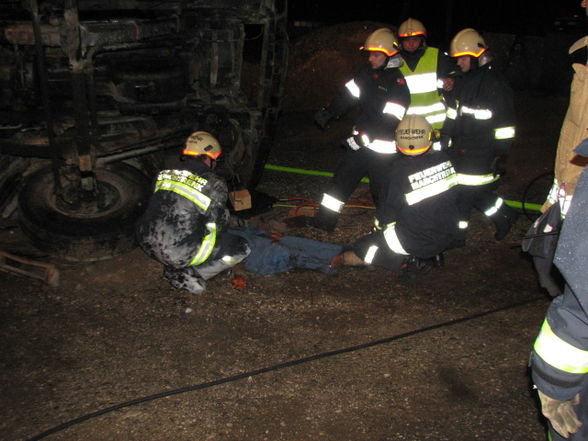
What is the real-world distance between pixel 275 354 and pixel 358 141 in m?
2.40

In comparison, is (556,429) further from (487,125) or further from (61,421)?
(487,125)

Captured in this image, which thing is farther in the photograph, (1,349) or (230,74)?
(230,74)

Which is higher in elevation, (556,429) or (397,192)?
(556,429)

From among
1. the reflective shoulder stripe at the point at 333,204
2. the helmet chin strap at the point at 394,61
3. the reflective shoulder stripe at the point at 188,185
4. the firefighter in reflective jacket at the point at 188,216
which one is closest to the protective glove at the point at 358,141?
the reflective shoulder stripe at the point at 333,204

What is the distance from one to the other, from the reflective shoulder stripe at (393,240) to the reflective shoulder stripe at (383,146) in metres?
0.90

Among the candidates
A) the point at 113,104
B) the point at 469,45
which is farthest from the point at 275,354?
the point at 469,45

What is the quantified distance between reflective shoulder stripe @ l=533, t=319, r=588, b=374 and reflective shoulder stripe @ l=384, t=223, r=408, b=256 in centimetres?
273

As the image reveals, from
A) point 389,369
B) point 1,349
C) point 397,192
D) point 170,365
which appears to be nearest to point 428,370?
point 389,369

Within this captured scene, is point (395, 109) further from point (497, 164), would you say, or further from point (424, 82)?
point (497, 164)

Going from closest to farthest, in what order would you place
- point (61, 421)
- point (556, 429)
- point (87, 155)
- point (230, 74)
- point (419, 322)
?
point (556, 429), point (61, 421), point (419, 322), point (87, 155), point (230, 74)

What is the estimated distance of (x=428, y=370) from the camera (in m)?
4.12

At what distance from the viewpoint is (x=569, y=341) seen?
2.13 metres

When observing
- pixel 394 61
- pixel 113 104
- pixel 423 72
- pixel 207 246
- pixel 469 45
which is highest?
pixel 469 45

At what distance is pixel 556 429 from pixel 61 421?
9.26ft
